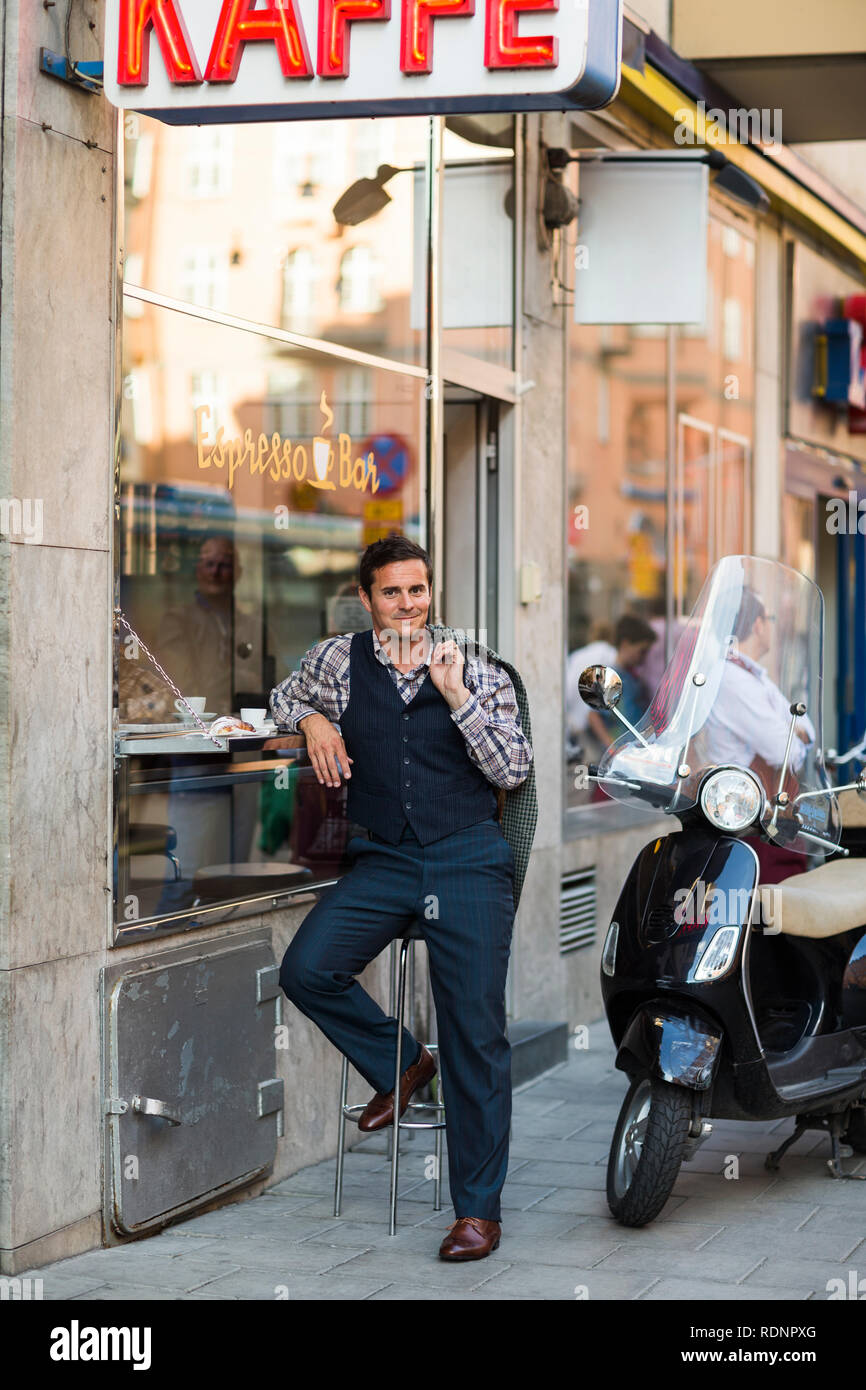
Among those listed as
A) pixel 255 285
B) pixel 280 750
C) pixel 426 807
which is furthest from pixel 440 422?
pixel 426 807

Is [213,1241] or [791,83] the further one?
[791,83]

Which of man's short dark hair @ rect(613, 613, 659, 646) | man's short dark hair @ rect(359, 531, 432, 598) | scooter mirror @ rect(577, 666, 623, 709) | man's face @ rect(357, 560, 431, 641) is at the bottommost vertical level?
scooter mirror @ rect(577, 666, 623, 709)

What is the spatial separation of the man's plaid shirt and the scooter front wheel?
0.95m

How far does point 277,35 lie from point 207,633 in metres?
2.67

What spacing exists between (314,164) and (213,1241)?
164 inches

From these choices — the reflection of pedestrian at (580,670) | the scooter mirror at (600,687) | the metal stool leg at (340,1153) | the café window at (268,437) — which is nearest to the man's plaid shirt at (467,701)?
the scooter mirror at (600,687)

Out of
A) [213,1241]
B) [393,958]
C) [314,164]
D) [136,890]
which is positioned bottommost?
[213,1241]

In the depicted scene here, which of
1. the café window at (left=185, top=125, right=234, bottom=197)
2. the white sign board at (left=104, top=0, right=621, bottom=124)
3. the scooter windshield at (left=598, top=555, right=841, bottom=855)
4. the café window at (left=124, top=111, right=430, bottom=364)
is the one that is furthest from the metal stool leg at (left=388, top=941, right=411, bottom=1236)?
the café window at (left=185, top=125, right=234, bottom=197)

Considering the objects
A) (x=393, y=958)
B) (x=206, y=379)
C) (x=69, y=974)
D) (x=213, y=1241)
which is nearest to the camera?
(x=69, y=974)

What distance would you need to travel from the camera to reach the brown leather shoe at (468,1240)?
4.79 meters

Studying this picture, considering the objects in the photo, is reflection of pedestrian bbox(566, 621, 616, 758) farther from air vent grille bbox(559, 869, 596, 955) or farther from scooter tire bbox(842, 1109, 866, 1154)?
scooter tire bbox(842, 1109, 866, 1154)

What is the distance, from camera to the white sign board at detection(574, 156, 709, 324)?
7980 millimetres

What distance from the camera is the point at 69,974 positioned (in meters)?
4.69
